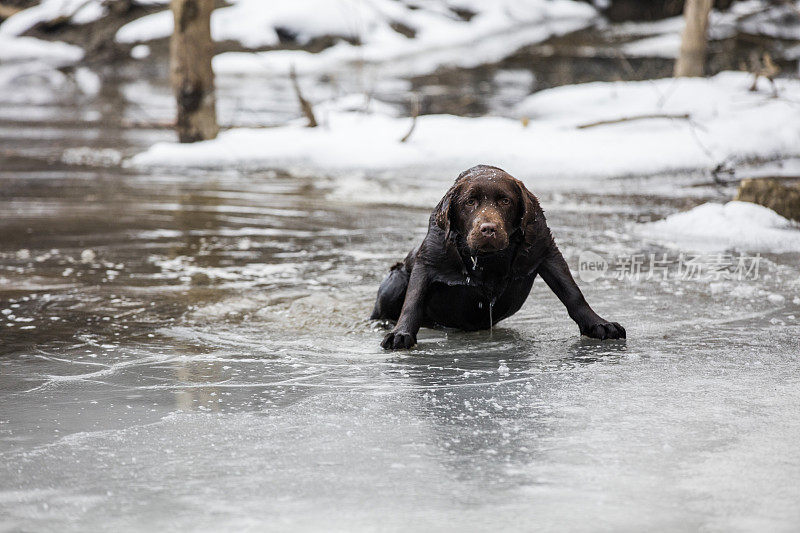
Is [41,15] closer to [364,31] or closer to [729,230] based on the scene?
[364,31]

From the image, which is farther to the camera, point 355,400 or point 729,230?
point 729,230

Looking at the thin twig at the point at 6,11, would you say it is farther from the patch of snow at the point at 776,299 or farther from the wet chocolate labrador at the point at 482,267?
the patch of snow at the point at 776,299

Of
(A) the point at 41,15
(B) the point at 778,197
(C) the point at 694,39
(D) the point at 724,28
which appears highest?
(D) the point at 724,28

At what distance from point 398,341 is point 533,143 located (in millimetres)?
8948

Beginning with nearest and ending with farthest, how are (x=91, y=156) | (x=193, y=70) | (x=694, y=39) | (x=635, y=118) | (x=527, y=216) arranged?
1. (x=527, y=216)
2. (x=635, y=118)
3. (x=193, y=70)
4. (x=91, y=156)
5. (x=694, y=39)

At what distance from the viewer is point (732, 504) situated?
2900mm

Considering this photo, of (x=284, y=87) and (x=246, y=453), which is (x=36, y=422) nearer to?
(x=246, y=453)

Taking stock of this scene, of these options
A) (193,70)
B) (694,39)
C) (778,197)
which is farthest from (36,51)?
(778,197)

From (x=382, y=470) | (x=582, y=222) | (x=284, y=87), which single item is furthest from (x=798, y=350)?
(x=284, y=87)

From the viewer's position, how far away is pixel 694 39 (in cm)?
1745

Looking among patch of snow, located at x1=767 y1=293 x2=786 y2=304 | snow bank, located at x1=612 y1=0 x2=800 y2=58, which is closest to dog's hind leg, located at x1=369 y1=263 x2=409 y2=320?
patch of snow, located at x1=767 y1=293 x2=786 y2=304

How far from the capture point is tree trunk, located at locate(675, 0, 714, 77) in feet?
56.2

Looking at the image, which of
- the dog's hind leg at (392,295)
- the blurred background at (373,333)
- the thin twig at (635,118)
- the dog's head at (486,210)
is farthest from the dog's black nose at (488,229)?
the thin twig at (635,118)

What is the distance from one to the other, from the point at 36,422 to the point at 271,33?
2494cm
